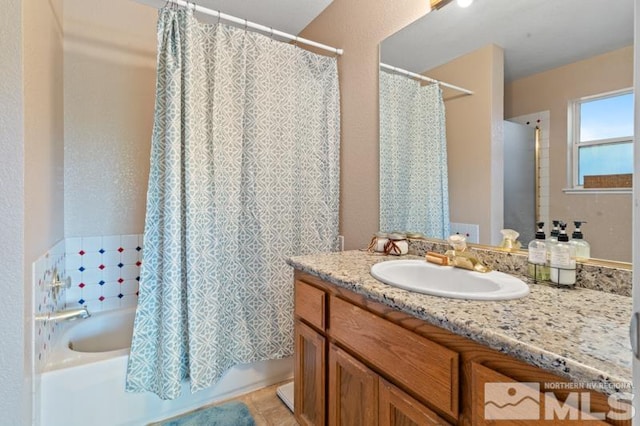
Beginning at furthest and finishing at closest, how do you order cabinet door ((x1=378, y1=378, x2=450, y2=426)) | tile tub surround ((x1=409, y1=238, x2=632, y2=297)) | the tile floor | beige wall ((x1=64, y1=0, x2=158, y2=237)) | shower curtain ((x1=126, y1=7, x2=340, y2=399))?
beige wall ((x1=64, y1=0, x2=158, y2=237)) → the tile floor → shower curtain ((x1=126, y1=7, x2=340, y2=399)) → tile tub surround ((x1=409, y1=238, x2=632, y2=297)) → cabinet door ((x1=378, y1=378, x2=450, y2=426))

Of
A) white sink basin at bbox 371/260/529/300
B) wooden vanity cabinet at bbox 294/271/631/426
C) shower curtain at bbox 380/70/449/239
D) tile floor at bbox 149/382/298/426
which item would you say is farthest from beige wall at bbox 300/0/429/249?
tile floor at bbox 149/382/298/426

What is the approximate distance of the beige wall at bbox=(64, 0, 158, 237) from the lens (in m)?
1.97

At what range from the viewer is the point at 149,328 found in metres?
1.51

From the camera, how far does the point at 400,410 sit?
34.4 inches

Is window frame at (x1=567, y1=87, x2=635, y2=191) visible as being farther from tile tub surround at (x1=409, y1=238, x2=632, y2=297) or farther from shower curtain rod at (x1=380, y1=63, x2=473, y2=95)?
A: shower curtain rod at (x1=380, y1=63, x2=473, y2=95)

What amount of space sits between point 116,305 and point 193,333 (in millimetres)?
930

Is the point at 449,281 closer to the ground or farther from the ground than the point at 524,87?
closer to the ground

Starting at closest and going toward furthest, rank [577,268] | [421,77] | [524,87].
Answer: [577,268] → [524,87] → [421,77]

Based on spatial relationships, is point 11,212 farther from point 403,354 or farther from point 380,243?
point 380,243

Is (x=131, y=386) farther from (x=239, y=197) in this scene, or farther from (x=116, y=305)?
(x=239, y=197)

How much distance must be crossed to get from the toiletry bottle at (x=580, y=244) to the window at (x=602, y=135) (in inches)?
5.5

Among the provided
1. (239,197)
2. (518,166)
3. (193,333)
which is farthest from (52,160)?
(518,166)

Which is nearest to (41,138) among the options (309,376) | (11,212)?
(11,212)

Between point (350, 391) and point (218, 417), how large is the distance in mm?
937
